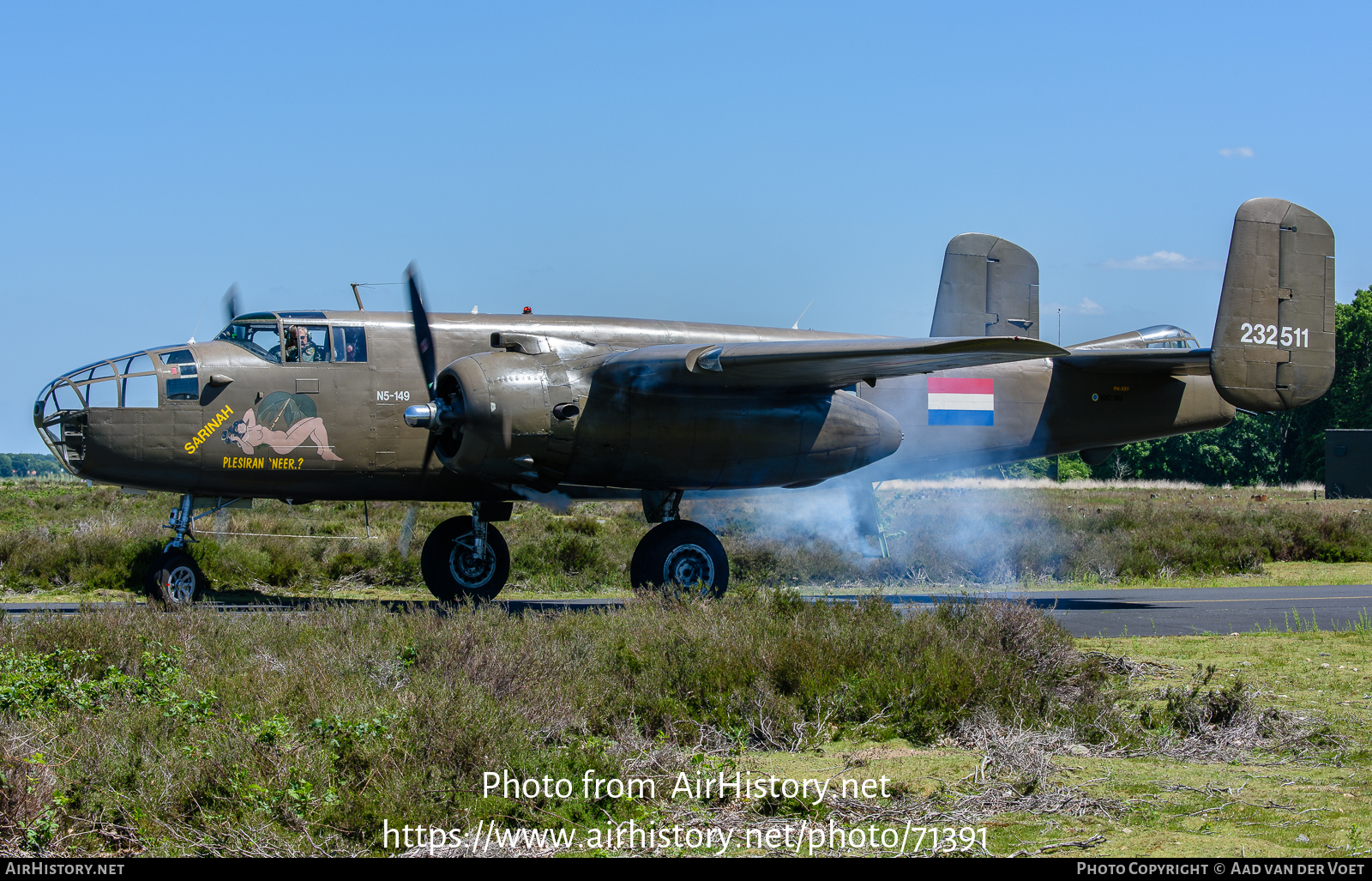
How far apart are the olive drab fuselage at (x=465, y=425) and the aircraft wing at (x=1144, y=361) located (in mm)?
4433

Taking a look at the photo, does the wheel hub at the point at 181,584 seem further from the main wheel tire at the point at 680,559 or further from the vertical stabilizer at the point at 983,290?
the vertical stabilizer at the point at 983,290

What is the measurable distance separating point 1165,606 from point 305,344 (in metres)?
13.7

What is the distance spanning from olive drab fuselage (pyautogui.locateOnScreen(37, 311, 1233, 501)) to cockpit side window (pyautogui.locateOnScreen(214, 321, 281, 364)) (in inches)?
3.6

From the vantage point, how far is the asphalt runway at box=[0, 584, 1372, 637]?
14.4 m

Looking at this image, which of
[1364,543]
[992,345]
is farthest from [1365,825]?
[1364,543]

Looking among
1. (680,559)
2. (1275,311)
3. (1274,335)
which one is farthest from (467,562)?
(1275,311)

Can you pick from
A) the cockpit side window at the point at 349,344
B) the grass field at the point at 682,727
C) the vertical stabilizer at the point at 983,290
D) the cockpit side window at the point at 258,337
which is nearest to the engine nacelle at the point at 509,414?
the cockpit side window at the point at 349,344

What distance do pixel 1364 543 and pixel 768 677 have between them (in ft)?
77.6

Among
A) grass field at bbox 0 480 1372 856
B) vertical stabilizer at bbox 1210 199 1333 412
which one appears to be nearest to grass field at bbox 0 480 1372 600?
vertical stabilizer at bbox 1210 199 1333 412

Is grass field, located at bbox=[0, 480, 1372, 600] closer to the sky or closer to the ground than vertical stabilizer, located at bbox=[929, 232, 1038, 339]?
closer to the ground

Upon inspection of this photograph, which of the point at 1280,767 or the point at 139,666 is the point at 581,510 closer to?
the point at 139,666

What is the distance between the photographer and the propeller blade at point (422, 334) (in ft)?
48.1

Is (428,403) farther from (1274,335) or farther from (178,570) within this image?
(1274,335)

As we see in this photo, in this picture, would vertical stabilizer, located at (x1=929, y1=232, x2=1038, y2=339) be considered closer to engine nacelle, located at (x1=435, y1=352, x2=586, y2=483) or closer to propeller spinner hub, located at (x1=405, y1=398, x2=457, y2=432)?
engine nacelle, located at (x1=435, y1=352, x2=586, y2=483)
